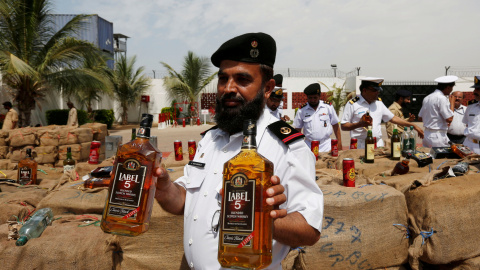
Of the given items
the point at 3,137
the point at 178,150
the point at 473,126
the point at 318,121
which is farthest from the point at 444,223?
the point at 3,137

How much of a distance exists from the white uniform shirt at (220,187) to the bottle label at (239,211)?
0.92 ft

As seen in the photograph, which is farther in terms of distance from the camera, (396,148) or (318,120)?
(318,120)

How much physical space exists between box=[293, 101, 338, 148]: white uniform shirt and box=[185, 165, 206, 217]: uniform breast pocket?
4330 millimetres

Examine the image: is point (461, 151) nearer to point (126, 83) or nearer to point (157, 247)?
point (157, 247)

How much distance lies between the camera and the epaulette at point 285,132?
1522 mm

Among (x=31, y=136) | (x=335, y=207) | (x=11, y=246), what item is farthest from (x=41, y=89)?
(x=335, y=207)

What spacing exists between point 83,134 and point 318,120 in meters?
4.30

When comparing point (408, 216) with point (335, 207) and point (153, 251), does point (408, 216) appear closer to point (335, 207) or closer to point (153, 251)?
point (335, 207)

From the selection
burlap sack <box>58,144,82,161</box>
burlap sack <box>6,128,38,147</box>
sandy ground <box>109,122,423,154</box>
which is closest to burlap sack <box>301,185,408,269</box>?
burlap sack <box>58,144,82,161</box>

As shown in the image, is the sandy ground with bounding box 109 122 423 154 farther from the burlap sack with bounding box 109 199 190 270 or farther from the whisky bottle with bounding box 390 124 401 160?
the burlap sack with bounding box 109 199 190 270

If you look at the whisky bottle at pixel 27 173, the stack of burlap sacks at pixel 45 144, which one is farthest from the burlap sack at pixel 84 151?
the whisky bottle at pixel 27 173

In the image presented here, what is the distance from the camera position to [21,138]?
21.0 feet

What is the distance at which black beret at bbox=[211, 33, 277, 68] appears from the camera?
1.61m

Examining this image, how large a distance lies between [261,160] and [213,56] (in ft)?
2.26
